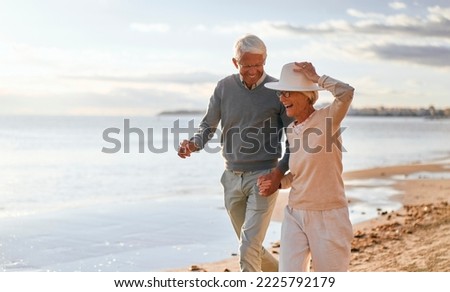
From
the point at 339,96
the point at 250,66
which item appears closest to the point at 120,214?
the point at 250,66

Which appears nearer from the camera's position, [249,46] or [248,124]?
[249,46]

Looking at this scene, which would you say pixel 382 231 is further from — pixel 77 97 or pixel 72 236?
pixel 77 97

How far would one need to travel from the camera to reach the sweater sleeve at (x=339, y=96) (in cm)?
354

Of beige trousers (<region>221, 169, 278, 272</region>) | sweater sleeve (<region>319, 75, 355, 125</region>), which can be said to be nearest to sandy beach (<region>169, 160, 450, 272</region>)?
beige trousers (<region>221, 169, 278, 272</region>)

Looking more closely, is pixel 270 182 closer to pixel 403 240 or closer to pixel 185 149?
pixel 185 149

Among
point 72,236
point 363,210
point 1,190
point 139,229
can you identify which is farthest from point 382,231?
point 1,190

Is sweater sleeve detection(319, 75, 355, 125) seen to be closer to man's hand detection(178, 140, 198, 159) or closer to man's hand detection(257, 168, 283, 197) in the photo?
man's hand detection(257, 168, 283, 197)

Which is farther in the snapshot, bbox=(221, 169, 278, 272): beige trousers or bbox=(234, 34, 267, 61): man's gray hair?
bbox=(221, 169, 278, 272): beige trousers

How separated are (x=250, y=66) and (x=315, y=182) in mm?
982

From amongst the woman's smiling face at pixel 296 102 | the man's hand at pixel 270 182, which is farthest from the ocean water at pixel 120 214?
the woman's smiling face at pixel 296 102

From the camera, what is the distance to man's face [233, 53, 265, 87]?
4.25 metres

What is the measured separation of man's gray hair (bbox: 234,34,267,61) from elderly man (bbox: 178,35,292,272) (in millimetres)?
47

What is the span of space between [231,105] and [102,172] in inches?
507

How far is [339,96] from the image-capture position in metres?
3.55
